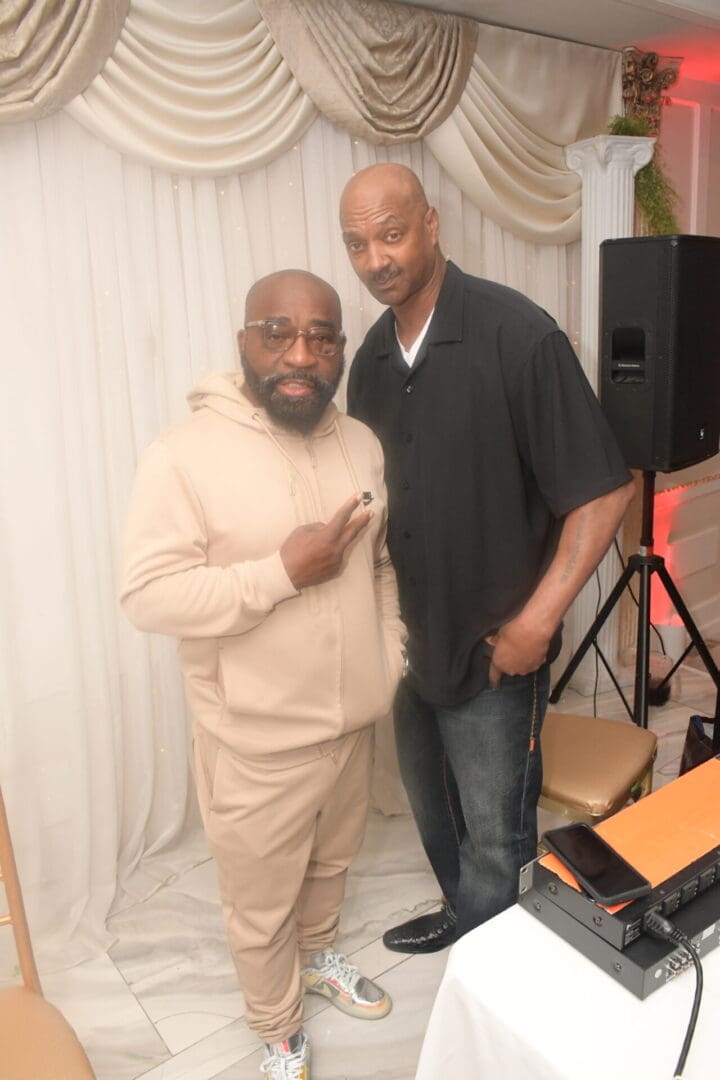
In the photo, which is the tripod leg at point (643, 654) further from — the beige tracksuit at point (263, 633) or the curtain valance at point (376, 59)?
the curtain valance at point (376, 59)

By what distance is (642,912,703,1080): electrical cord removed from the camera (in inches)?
33.1

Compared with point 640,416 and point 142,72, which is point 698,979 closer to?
point 640,416

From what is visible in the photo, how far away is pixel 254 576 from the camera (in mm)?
1369

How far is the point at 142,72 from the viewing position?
1878 millimetres

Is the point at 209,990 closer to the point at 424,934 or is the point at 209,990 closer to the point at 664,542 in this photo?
the point at 424,934

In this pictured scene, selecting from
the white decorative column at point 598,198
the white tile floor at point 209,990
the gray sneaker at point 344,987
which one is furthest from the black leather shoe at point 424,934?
the white decorative column at point 598,198

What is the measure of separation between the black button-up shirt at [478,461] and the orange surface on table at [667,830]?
1.53 ft

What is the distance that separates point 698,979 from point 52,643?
165 cm

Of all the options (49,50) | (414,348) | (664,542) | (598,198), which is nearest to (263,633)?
(414,348)

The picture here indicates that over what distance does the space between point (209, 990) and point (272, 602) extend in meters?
1.13

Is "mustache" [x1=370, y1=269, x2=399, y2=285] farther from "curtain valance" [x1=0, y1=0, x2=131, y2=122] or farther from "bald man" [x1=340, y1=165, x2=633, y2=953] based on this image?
"curtain valance" [x1=0, y1=0, x2=131, y2=122]

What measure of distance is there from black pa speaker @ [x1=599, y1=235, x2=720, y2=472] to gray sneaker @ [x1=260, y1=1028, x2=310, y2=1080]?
5.59 ft

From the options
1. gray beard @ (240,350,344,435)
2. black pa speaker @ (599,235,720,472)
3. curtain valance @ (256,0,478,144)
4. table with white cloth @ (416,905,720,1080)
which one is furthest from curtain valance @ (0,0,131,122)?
table with white cloth @ (416,905,720,1080)

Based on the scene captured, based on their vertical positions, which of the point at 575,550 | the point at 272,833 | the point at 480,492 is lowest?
the point at 272,833
